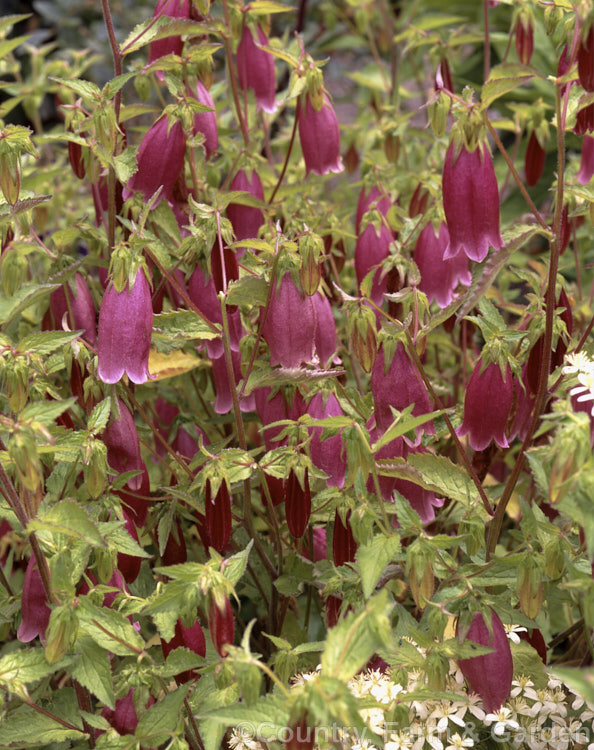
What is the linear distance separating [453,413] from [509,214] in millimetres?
1999

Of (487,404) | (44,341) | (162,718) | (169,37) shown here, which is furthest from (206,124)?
(162,718)

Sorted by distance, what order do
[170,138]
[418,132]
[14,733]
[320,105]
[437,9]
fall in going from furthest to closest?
[437,9]
[418,132]
[320,105]
[170,138]
[14,733]

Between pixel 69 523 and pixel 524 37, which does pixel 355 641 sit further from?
pixel 524 37

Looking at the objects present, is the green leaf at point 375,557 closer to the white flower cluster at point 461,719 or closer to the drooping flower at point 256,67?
the white flower cluster at point 461,719

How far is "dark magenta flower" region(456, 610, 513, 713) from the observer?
1153 millimetres

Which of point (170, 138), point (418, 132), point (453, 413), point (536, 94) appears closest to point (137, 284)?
point (170, 138)

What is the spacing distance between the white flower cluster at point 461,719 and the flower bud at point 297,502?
19 centimetres

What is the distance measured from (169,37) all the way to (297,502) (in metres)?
0.82

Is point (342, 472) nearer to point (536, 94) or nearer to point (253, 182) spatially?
point (253, 182)

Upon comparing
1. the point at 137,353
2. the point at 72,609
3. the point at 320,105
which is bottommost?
the point at 72,609

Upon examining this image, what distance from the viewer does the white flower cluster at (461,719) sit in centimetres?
114

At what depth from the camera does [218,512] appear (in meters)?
1.20

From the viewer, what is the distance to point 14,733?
1.15 metres

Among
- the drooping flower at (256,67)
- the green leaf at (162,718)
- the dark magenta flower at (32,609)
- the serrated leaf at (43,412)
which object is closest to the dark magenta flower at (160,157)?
the drooping flower at (256,67)
